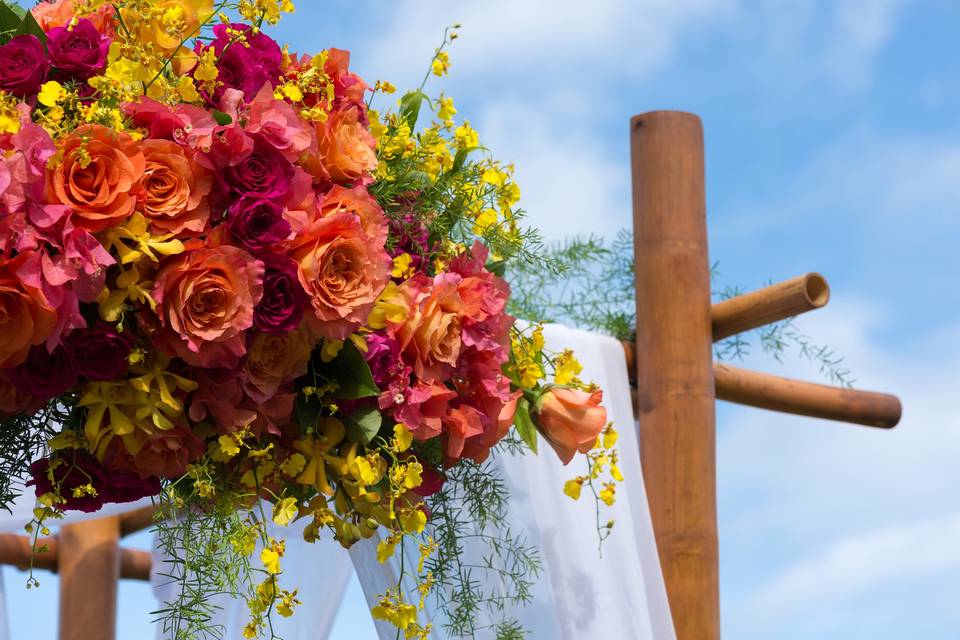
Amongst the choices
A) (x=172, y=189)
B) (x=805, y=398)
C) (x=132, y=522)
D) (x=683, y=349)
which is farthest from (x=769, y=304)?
(x=132, y=522)

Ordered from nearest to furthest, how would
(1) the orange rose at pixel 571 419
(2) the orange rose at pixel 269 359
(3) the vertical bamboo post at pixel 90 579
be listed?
1. (2) the orange rose at pixel 269 359
2. (1) the orange rose at pixel 571 419
3. (3) the vertical bamboo post at pixel 90 579

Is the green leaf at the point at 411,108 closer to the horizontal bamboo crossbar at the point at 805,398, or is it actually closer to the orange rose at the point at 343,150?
the orange rose at the point at 343,150

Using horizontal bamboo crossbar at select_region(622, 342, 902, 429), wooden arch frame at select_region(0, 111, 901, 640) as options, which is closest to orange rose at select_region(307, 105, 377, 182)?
wooden arch frame at select_region(0, 111, 901, 640)

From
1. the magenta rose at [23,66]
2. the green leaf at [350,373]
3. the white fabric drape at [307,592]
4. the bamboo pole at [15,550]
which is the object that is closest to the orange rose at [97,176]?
the magenta rose at [23,66]

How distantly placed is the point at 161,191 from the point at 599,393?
0.55 meters

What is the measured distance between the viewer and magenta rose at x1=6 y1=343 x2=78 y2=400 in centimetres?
107

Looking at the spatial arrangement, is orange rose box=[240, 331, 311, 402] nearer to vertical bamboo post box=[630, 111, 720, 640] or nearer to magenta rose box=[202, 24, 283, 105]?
magenta rose box=[202, 24, 283, 105]

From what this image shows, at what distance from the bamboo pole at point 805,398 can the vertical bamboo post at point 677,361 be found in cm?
20

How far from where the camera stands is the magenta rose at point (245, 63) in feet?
3.88

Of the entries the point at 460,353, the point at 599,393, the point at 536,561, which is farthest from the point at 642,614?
the point at 460,353

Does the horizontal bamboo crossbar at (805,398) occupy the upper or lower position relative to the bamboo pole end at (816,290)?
lower

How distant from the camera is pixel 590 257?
7.19 ft

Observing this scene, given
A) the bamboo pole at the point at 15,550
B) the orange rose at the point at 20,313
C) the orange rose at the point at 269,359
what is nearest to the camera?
the orange rose at the point at 20,313

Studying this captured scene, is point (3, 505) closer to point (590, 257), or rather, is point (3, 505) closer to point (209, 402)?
point (209, 402)
